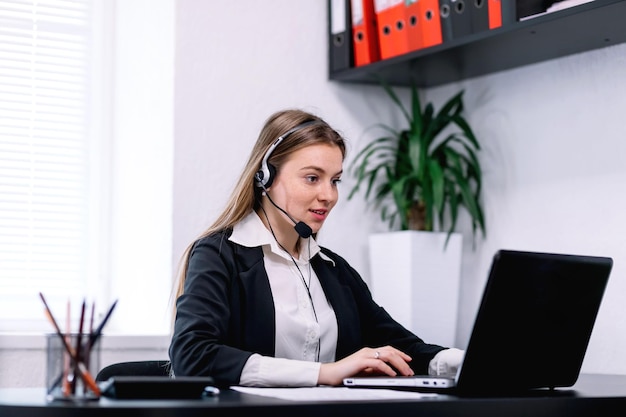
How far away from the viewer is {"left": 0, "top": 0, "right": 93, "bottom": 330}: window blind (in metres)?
2.99

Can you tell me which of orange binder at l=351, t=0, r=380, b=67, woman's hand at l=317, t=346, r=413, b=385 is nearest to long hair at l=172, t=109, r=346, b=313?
woman's hand at l=317, t=346, r=413, b=385

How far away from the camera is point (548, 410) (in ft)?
4.62

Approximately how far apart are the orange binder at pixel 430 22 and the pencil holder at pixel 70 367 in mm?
1888

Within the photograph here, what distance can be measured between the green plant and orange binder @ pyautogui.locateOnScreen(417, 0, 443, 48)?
0.99ft

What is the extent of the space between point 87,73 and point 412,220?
4.04 ft

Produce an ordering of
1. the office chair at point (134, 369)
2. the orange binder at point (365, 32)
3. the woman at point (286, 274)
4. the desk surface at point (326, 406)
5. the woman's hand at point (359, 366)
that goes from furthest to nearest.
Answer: the orange binder at point (365, 32), the woman at point (286, 274), the office chair at point (134, 369), the woman's hand at point (359, 366), the desk surface at point (326, 406)

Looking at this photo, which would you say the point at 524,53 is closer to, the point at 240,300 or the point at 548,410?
the point at 240,300

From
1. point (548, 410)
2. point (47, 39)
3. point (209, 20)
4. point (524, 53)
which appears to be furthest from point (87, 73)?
point (548, 410)

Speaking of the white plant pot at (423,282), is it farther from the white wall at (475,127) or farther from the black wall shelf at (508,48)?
the black wall shelf at (508,48)

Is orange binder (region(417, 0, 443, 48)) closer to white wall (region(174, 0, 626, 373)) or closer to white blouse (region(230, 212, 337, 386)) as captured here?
white wall (region(174, 0, 626, 373))

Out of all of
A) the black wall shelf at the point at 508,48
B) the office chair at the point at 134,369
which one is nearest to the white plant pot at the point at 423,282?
the black wall shelf at the point at 508,48

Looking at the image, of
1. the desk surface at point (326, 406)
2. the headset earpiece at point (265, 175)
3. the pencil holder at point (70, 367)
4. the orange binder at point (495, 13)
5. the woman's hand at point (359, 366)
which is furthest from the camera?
the orange binder at point (495, 13)

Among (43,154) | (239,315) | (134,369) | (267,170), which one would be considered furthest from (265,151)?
(43,154)

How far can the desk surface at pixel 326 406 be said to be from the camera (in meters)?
1.15
